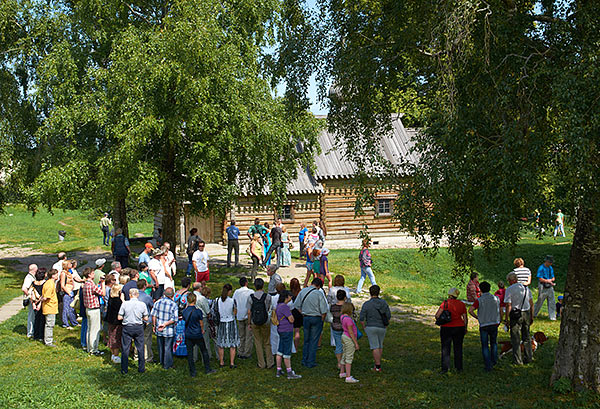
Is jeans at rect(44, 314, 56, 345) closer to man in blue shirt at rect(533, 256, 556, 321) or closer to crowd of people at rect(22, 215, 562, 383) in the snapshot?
crowd of people at rect(22, 215, 562, 383)

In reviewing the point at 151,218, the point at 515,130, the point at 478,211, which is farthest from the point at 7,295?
the point at 151,218

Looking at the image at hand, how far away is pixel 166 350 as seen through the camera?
11297mm

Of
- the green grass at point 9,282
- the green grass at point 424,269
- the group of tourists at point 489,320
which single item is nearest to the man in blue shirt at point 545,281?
the green grass at point 424,269

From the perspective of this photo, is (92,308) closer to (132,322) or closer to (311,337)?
(132,322)

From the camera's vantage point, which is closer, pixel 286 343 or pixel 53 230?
pixel 286 343

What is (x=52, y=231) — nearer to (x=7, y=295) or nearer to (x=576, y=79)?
(x=7, y=295)

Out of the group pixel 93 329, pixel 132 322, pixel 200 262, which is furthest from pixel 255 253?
pixel 132 322

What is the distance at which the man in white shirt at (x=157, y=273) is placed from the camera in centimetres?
1410

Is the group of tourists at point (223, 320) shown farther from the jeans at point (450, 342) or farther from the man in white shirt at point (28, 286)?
the jeans at point (450, 342)

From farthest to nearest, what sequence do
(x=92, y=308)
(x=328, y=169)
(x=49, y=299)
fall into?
(x=328, y=169), (x=49, y=299), (x=92, y=308)

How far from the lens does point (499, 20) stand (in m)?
8.85

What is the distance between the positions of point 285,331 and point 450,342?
3150 mm

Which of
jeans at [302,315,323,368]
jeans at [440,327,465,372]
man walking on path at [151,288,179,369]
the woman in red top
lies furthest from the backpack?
jeans at [440,327,465,372]

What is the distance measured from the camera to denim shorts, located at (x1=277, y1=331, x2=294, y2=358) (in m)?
10.9
